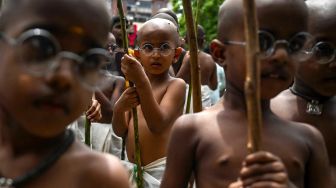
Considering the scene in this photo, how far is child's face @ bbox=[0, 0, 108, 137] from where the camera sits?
175 cm

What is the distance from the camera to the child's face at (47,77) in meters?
1.75

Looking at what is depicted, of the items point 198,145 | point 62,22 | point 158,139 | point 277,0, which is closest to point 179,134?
point 198,145

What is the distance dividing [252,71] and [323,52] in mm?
1223

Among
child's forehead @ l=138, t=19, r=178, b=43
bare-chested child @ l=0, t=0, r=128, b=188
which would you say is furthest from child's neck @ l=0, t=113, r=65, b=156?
child's forehead @ l=138, t=19, r=178, b=43

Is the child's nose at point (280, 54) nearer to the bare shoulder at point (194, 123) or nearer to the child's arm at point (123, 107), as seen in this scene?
the bare shoulder at point (194, 123)

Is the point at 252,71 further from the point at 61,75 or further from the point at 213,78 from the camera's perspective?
the point at 213,78

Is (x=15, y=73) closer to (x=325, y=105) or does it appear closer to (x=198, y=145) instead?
(x=198, y=145)

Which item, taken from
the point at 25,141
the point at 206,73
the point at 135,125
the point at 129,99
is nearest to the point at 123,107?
the point at 129,99

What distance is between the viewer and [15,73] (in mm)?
1798

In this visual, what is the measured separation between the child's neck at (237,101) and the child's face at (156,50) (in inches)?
73.5

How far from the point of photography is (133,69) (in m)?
3.59

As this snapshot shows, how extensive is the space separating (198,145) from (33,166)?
25.8 inches

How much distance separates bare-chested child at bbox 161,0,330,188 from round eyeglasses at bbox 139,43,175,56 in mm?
1878

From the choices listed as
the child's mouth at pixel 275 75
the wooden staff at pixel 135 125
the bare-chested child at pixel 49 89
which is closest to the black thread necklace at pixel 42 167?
the bare-chested child at pixel 49 89
